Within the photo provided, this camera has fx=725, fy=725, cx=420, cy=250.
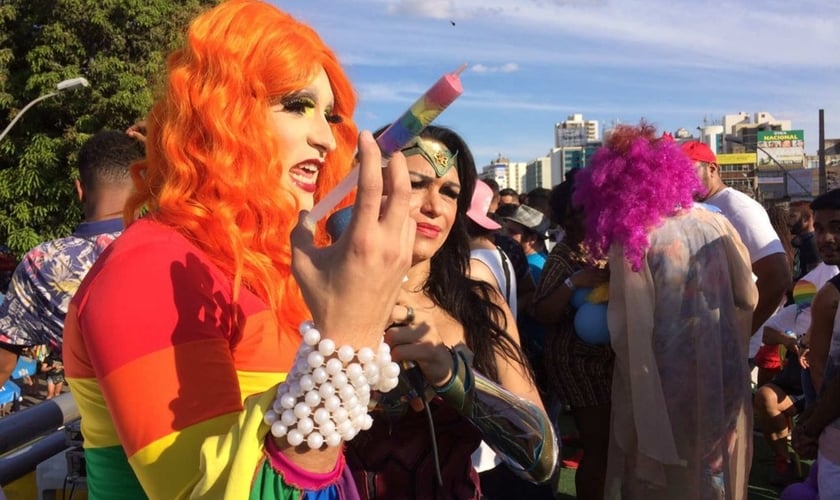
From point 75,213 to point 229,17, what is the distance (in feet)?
46.0

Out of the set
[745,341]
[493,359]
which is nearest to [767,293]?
[745,341]

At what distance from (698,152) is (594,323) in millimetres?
1505

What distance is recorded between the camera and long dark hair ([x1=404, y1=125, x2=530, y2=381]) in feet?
7.12

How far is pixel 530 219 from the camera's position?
20.3ft

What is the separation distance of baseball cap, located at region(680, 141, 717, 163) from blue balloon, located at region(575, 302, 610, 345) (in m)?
1.32

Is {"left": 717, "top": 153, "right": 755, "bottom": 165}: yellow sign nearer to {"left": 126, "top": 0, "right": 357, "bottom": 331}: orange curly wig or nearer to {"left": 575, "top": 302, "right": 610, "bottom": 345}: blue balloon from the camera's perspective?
{"left": 575, "top": 302, "right": 610, "bottom": 345}: blue balloon

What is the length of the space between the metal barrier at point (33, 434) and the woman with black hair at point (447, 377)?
1.04 meters

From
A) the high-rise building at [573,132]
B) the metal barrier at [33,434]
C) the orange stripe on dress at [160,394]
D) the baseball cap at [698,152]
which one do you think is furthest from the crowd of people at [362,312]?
the high-rise building at [573,132]

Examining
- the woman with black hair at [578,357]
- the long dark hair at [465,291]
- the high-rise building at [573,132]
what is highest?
the long dark hair at [465,291]

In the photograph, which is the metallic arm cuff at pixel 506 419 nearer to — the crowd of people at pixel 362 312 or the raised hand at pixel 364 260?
the crowd of people at pixel 362 312

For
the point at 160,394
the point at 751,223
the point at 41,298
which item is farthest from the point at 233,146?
the point at 751,223

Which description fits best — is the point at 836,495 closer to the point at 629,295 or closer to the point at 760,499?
the point at 629,295

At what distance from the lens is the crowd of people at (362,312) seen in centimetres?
99

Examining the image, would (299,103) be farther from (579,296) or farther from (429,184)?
(579,296)
